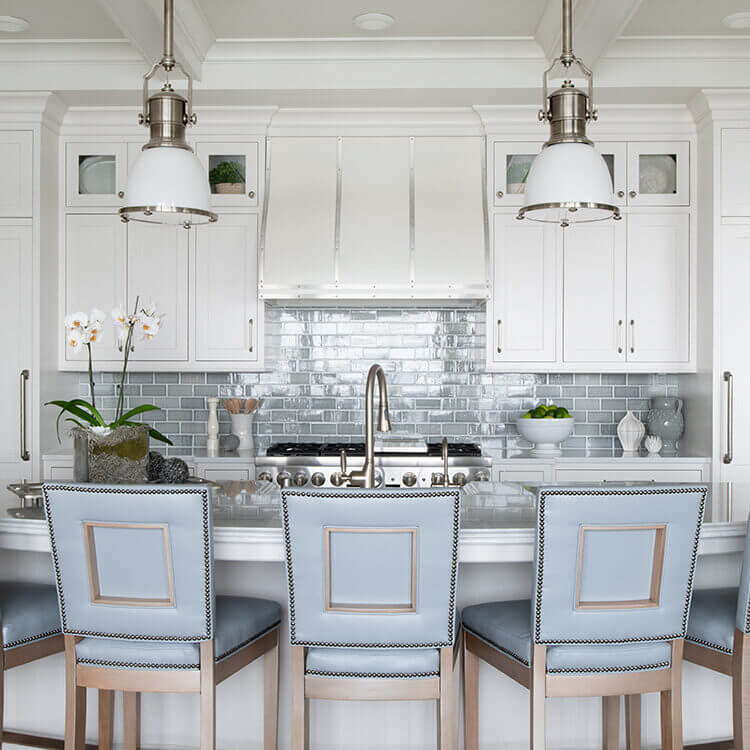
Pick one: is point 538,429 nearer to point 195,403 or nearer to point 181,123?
point 195,403

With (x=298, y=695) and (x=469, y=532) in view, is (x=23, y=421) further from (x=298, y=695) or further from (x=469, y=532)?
(x=469, y=532)

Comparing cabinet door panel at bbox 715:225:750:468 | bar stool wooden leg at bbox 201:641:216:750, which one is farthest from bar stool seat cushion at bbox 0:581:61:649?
cabinet door panel at bbox 715:225:750:468

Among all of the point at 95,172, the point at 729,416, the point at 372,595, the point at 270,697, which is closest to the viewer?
the point at 372,595

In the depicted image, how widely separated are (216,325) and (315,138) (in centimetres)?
113

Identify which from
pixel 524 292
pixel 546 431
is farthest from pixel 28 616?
pixel 524 292

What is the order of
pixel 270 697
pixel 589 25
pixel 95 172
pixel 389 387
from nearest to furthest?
1. pixel 270 697
2. pixel 589 25
3. pixel 95 172
4. pixel 389 387

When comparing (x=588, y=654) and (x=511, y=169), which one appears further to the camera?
(x=511, y=169)

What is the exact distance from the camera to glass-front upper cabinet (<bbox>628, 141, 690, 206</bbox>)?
13.7 feet

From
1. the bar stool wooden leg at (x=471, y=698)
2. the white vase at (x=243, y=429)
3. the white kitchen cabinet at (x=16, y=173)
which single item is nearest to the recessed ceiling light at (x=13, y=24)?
the white kitchen cabinet at (x=16, y=173)

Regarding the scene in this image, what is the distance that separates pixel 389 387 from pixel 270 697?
8.33 ft

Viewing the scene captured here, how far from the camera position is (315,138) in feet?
13.9

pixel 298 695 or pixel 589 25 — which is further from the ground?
pixel 589 25

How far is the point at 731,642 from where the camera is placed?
2.01m

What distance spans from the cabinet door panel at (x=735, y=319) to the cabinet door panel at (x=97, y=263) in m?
3.10
